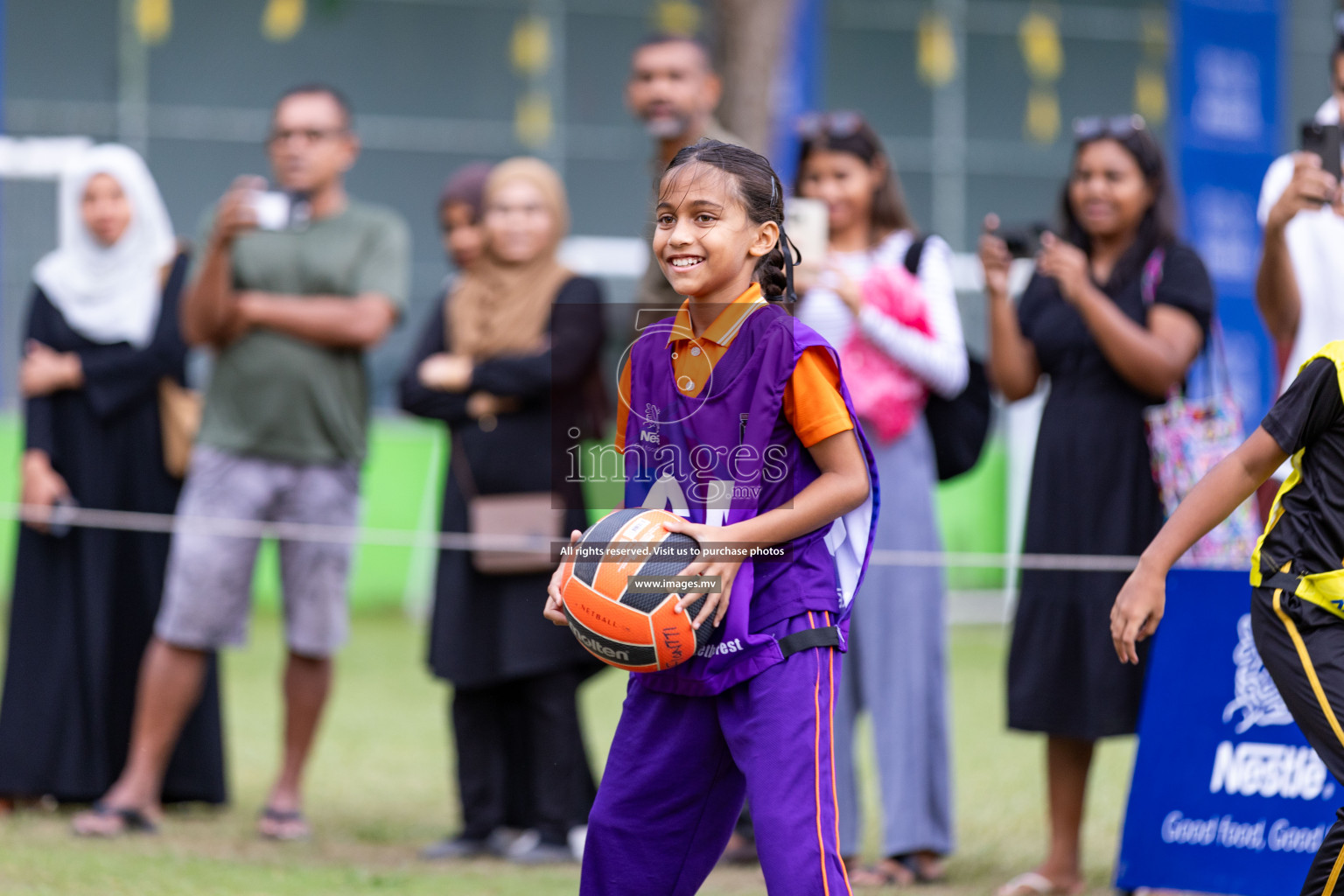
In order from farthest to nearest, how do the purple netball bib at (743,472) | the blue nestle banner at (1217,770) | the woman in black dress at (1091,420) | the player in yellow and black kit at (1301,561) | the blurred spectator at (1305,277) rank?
the woman in black dress at (1091,420)
the blurred spectator at (1305,277)
the blue nestle banner at (1217,770)
the player in yellow and black kit at (1301,561)
the purple netball bib at (743,472)

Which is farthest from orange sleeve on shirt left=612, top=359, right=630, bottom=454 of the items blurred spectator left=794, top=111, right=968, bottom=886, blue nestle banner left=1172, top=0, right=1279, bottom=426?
blue nestle banner left=1172, top=0, right=1279, bottom=426

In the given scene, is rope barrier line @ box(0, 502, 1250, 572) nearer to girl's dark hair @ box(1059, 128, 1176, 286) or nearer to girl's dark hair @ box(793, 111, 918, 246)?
girl's dark hair @ box(1059, 128, 1176, 286)

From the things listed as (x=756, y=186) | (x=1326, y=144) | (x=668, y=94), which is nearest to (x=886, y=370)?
(x=668, y=94)

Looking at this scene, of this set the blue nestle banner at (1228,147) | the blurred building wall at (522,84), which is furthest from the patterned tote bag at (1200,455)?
the blurred building wall at (522,84)

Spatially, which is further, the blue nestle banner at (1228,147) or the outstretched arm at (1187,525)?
the blue nestle banner at (1228,147)

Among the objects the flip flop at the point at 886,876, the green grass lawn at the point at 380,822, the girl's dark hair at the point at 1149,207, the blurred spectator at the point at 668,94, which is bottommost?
the green grass lawn at the point at 380,822

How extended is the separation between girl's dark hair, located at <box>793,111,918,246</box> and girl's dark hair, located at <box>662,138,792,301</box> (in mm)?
2173

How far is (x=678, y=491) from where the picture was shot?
3.14m

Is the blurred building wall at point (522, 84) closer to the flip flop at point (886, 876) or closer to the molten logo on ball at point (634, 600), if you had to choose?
the flip flop at point (886, 876)

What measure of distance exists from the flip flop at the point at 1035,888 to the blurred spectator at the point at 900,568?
293mm

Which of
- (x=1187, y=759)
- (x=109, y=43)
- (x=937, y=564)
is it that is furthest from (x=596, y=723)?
(x=109, y=43)

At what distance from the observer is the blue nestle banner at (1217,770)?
167 inches

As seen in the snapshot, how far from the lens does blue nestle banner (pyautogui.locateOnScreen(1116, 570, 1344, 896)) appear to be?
13.9ft

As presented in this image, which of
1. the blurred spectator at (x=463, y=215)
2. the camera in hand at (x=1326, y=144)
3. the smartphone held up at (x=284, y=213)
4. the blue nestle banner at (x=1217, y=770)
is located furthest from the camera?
the blurred spectator at (x=463, y=215)
